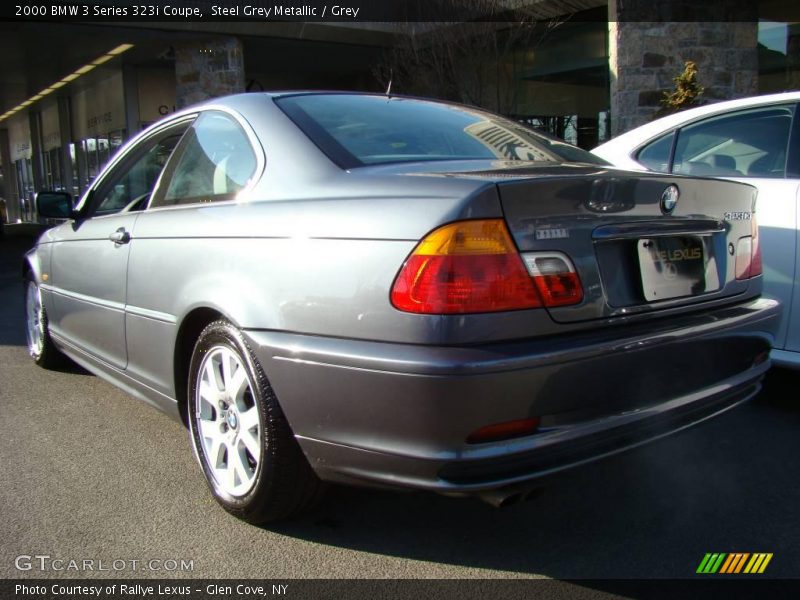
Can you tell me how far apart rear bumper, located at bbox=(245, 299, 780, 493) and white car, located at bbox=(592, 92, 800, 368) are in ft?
4.48

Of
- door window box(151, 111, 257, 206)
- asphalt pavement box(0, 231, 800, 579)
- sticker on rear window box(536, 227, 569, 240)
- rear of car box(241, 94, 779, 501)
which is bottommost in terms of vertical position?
asphalt pavement box(0, 231, 800, 579)

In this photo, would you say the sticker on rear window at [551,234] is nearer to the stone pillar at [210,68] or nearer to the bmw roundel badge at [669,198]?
the bmw roundel badge at [669,198]

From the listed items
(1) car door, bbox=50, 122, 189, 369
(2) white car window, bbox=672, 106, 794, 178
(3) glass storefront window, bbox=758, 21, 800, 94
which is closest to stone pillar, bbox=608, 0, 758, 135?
(3) glass storefront window, bbox=758, 21, 800, 94

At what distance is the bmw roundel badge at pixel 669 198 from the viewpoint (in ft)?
7.73

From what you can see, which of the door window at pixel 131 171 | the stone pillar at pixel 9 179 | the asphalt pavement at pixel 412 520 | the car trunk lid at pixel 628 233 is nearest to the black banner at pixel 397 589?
the asphalt pavement at pixel 412 520

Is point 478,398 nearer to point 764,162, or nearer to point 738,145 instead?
point 764,162

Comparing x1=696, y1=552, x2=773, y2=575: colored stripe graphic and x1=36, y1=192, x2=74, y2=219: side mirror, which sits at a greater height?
x1=36, y1=192, x2=74, y2=219: side mirror

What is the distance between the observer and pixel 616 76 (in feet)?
34.9

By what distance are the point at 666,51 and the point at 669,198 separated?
9.30m

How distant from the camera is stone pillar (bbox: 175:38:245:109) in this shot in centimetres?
1309

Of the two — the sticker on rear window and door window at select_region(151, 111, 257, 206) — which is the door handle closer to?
door window at select_region(151, 111, 257, 206)

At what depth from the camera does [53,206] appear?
4.10m

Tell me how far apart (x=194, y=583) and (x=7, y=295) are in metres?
8.05

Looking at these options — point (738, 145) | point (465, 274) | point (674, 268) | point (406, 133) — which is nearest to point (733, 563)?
point (674, 268)
